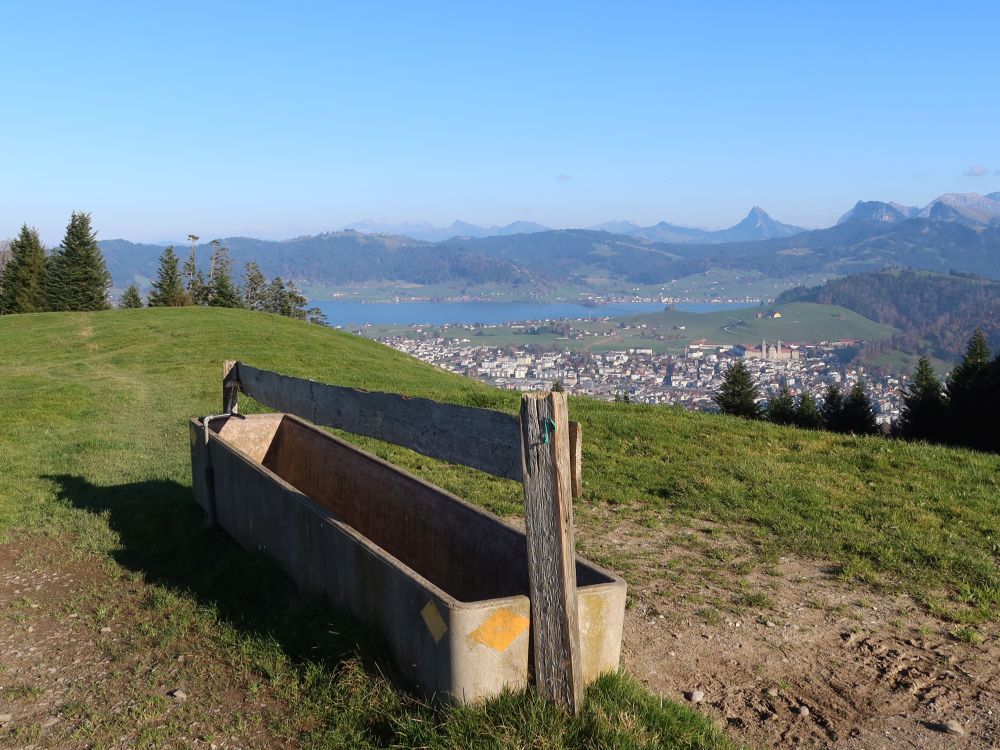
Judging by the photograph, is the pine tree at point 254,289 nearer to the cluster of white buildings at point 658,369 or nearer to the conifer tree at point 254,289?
the conifer tree at point 254,289

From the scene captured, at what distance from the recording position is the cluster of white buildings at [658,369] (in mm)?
84944

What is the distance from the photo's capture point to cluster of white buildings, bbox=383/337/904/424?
279ft

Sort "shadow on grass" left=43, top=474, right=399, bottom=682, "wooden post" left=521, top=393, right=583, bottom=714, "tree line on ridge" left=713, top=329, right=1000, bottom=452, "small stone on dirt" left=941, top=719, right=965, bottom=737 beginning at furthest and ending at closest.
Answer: "tree line on ridge" left=713, top=329, right=1000, bottom=452 → "shadow on grass" left=43, top=474, right=399, bottom=682 → "small stone on dirt" left=941, top=719, right=965, bottom=737 → "wooden post" left=521, top=393, right=583, bottom=714

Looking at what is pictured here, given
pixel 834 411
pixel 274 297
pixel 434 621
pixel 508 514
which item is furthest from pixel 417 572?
pixel 274 297

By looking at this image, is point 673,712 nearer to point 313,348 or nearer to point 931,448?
point 931,448

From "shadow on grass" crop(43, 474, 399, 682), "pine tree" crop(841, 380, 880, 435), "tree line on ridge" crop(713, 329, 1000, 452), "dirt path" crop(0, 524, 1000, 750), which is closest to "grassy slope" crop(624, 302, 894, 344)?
"pine tree" crop(841, 380, 880, 435)

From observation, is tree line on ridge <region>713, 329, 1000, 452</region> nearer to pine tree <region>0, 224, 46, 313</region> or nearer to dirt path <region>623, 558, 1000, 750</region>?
dirt path <region>623, 558, 1000, 750</region>


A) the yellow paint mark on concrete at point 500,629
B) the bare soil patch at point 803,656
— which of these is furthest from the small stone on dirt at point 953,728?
the yellow paint mark on concrete at point 500,629

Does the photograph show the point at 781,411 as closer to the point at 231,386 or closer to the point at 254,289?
the point at 231,386

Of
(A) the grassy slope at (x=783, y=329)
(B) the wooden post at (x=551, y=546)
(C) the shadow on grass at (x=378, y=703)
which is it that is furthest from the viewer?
(A) the grassy slope at (x=783, y=329)

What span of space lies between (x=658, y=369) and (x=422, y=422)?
113 meters

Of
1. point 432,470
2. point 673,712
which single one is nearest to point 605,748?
point 673,712

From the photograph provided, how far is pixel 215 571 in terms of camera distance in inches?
242

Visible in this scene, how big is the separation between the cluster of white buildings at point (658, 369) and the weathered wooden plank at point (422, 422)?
66158mm
